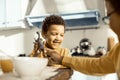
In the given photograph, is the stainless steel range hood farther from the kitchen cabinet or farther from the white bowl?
the white bowl

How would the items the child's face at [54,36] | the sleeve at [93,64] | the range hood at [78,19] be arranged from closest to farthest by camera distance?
the sleeve at [93,64] < the child's face at [54,36] < the range hood at [78,19]

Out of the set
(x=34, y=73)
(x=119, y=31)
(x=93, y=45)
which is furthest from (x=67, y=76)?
(x=93, y=45)

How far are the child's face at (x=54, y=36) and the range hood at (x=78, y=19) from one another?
1321mm

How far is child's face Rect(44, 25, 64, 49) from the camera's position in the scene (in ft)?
5.46

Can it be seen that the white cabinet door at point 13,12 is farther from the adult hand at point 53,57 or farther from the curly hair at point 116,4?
the curly hair at point 116,4

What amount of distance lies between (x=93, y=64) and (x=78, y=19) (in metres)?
1.94

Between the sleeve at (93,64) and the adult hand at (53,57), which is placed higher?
the adult hand at (53,57)

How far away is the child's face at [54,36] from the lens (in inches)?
65.6

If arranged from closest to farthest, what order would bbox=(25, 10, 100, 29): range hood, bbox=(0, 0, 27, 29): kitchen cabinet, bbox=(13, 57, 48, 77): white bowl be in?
bbox=(13, 57, 48, 77): white bowl
bbox=(25, 10, 100, 29): range hood
bbox=(0, 0, 27, 29): kitchen cabinet

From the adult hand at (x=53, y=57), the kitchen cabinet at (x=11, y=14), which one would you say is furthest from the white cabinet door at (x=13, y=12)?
the adult hand at (x=53, y=57)

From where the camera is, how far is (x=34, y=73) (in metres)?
0.79

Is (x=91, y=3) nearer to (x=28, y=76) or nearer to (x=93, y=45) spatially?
(x=93, y=45)

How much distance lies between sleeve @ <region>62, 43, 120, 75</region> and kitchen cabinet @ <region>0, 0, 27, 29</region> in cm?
231

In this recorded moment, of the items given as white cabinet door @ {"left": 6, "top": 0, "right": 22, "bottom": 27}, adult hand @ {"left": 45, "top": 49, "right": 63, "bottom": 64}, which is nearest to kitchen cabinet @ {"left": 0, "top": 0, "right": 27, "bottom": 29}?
white cabinet door @ {"left": 6, "top": 0, "right": 22, "bottom": 27}
